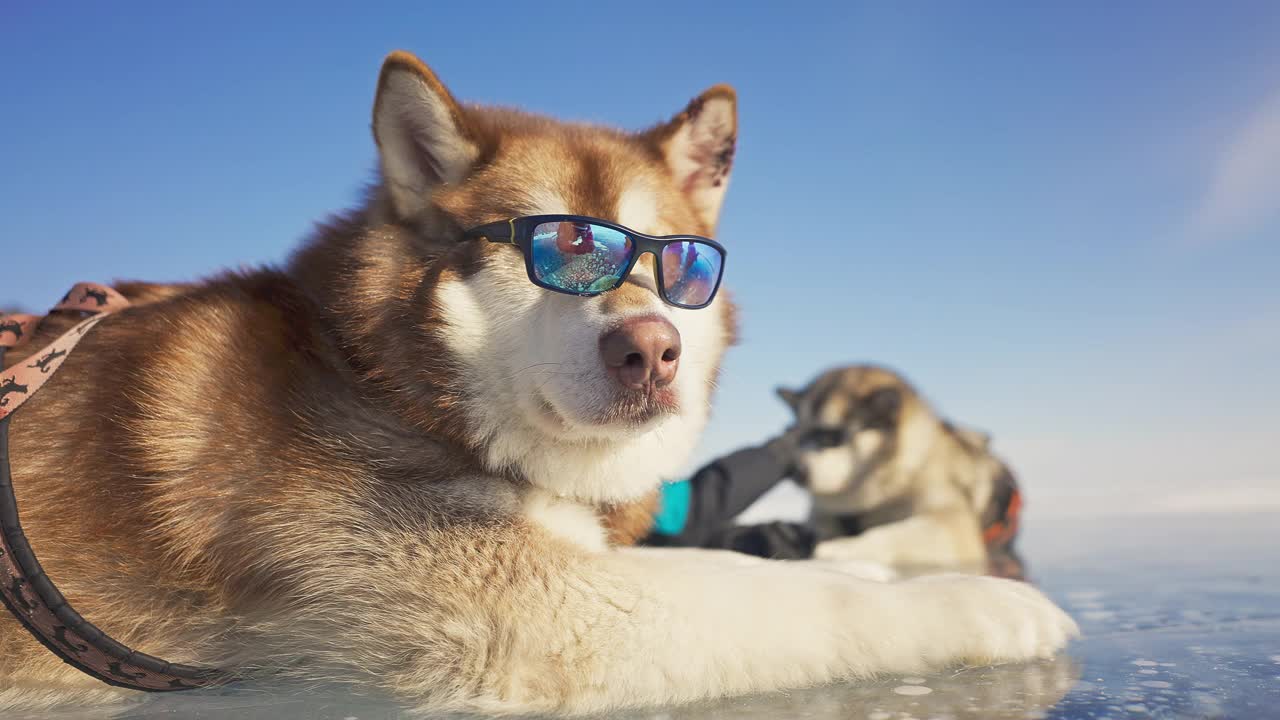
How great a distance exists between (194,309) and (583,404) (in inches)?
53.8

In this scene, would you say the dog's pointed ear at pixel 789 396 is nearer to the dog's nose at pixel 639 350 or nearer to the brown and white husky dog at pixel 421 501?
the brown and white husky dog at pixel 421 501

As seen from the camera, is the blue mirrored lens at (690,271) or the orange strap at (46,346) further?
the blue mirrored lens at (690,271)

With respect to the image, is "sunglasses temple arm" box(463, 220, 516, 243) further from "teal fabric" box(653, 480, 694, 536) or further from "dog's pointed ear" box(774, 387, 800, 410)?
"dog's pointed ear" box(774, 387, 800, 410)

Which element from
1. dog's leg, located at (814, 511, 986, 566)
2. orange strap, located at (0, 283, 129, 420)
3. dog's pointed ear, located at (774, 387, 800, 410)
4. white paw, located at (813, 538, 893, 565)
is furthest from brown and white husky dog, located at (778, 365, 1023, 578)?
orange strap, located at (0, 283, 129, 420)

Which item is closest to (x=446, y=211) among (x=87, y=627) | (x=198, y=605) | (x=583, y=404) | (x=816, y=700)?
(x=583, y=404)

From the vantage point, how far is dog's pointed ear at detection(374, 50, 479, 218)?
2.71m

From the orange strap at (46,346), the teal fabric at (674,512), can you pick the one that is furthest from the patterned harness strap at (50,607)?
the teal fabric at (674,512)

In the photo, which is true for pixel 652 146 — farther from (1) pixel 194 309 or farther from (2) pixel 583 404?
(1) pixel 194 309

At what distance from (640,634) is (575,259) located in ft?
3.77

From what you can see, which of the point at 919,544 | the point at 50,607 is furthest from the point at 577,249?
the point at 919,544

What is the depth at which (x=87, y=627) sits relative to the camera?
2.41 metres

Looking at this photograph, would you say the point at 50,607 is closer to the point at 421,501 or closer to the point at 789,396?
the point at 421,501

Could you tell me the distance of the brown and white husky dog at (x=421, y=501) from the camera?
7.77ft

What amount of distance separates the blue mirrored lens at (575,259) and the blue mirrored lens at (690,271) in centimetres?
21
